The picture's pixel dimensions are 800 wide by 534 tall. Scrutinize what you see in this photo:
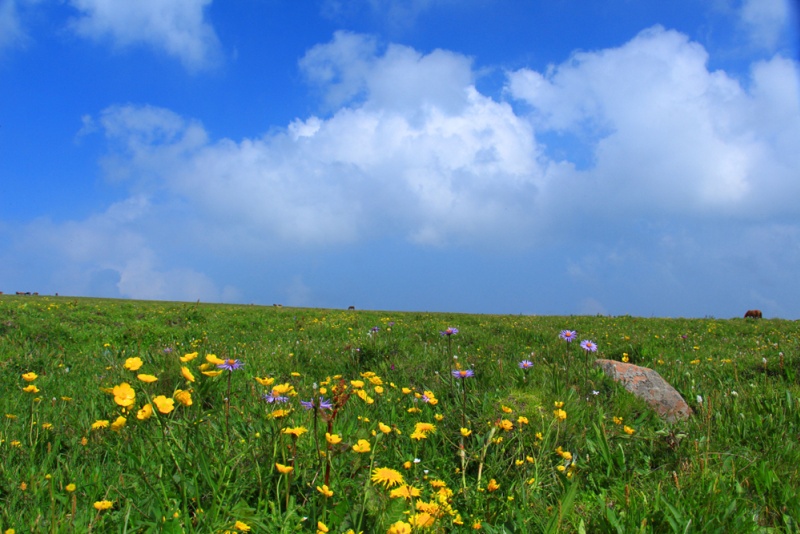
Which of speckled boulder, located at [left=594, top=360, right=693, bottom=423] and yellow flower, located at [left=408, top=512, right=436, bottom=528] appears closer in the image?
yellow flower, located at [left=408, top=512, right=436, bottom=528]

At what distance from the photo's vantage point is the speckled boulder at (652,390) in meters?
5.34

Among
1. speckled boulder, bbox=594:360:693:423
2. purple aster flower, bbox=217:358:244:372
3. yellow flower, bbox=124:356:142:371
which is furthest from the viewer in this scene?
speckled boulder, bbox=594:360:693:423

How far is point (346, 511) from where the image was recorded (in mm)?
2650

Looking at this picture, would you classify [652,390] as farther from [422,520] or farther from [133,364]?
[133,364]

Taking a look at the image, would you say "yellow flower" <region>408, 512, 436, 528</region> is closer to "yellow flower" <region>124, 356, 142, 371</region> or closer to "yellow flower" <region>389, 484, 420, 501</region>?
"yellow flower" <region>389, 484, 420, 501</region>

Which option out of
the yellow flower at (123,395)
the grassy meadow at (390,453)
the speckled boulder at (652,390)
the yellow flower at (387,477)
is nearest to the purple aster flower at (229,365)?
the grassy meadow at (390,453)

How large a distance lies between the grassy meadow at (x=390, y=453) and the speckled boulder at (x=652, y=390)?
0.73ft

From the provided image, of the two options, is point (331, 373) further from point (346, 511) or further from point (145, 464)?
point (346, 511)

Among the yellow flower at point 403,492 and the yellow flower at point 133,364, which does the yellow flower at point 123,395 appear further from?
the yellow flower at point 403,492

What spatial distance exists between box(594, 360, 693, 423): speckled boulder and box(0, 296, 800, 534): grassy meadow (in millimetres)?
221

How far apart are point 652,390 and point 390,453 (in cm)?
346

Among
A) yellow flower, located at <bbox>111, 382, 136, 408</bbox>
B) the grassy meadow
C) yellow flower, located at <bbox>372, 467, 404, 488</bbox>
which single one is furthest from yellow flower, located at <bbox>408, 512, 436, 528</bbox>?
yellow flower, located at <bbox>111, 382, 136, 408</bbox>

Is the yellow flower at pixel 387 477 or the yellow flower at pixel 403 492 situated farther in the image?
the yellow flower at pixel 387 477

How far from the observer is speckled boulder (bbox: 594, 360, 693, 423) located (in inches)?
210
